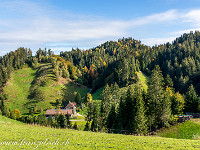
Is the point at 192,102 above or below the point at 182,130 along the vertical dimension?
above

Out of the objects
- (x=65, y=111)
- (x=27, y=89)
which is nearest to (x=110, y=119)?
(x=65, y=111)

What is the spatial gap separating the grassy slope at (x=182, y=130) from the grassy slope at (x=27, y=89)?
263ft

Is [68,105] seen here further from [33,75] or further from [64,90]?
[33,75]

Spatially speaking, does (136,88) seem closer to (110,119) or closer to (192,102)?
(110,119)

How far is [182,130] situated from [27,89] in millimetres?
117322

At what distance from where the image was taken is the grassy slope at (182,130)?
39375 mm

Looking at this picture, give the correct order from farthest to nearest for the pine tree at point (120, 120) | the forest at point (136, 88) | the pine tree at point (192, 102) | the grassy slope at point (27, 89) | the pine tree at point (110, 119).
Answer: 1. the grassy slope at point (27, 89)
2. the pine tree at point (192, 102)
3. the pine tree at point (110, 119)
4. the pine tree at point (120, 120)
5. the forest at point (136, 88)

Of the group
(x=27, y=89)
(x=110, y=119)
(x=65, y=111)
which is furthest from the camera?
(x=27, y=89)

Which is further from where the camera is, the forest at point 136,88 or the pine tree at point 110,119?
the pine tree at point 110,119

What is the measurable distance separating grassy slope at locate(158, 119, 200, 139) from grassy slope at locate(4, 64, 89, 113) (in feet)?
263

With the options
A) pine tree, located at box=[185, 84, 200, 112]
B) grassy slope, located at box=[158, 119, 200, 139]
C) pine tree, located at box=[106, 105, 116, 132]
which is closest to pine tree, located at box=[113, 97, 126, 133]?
pine tree, located at box=[106, 105, 116, 132]

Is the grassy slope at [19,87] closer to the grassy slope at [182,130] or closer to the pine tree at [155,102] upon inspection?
the pine tree at [155,102]

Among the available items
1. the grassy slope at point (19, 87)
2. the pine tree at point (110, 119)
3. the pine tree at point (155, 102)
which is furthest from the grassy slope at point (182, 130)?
the grassy slope at point (19, 87)

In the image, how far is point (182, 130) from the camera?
42125mm
